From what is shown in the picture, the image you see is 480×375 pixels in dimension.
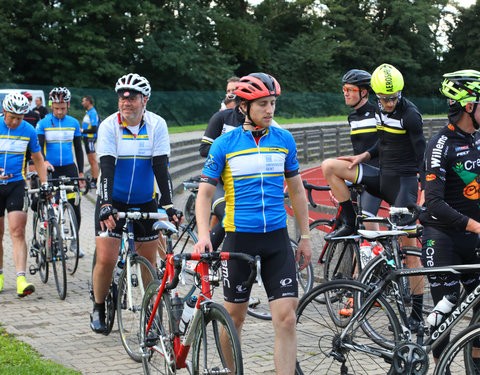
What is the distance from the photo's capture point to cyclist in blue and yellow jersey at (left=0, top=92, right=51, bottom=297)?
895 centimetres

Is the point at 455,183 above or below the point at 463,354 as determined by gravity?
above

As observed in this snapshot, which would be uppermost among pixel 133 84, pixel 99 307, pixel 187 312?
pixel 133 84

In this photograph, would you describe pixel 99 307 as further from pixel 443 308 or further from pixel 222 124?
pixel 443 308

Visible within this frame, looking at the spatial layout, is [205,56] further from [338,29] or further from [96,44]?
[338,29]

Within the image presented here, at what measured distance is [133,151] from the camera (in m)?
6.64

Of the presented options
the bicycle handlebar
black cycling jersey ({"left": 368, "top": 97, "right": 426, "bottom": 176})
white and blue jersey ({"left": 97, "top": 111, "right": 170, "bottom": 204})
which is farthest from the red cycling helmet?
black cycling jersey ({"left": 368, "top": 97, "right": 426, "bottom": 176})

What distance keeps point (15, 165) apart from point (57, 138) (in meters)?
2.18

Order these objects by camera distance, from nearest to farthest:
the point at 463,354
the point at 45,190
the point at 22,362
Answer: the point at 463,354, the point at 22,362, the point at 45,190

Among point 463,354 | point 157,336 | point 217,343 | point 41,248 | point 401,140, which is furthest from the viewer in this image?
point 41,248

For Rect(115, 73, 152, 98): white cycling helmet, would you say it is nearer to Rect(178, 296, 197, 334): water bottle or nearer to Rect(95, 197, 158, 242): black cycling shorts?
Rect(95, 197, 158, 242): black cycling shorts

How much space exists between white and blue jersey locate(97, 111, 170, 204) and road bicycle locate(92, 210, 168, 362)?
0.25 m

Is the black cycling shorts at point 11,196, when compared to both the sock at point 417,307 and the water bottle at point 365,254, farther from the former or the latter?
the sock at point 417,307

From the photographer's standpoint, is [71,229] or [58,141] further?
[58,141]

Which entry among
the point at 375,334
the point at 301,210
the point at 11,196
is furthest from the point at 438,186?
the point at 11,196
